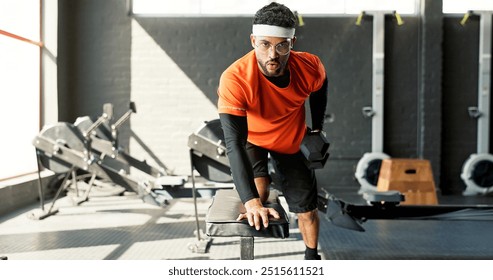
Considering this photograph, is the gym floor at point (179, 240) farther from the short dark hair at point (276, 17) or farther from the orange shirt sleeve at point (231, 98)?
the short dark hair at point (276, 17)

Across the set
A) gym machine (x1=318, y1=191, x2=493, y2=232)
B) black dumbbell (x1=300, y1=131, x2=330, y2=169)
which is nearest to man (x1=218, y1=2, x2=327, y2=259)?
black dumbbell (x1=300, y1=131, x2=330, y2=169)

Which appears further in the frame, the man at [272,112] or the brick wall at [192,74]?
the brick wall at [192,74]

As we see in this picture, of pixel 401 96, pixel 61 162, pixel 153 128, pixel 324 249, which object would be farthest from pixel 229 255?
pixel 401 96

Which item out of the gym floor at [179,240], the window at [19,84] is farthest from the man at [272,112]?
the window at [19,84]

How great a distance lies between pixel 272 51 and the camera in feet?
6.06

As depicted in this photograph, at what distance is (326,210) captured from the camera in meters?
3.34

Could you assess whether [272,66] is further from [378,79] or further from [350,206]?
[378,79]

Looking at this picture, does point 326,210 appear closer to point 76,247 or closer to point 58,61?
point 76,247

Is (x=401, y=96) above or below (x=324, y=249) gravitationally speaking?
above

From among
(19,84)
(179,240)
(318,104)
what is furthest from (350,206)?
(19,84)

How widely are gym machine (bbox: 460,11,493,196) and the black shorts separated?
13.1 ft

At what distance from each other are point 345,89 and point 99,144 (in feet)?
9.33

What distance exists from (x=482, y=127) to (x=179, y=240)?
158 inches

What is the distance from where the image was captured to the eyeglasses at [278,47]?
1836 millimetres
